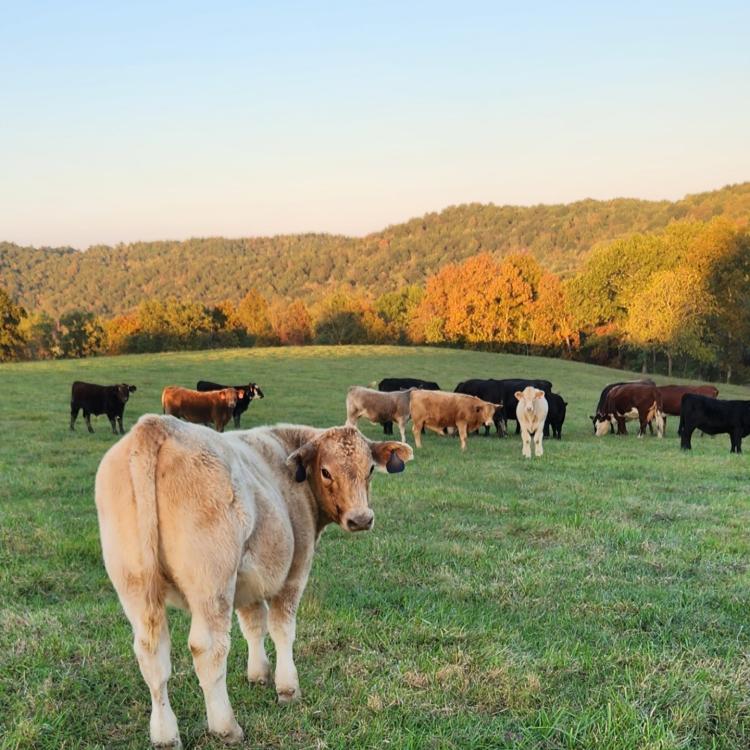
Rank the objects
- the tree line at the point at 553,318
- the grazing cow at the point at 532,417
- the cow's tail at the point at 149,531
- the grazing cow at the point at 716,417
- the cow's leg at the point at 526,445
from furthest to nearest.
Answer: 1. the tree line at the point at 553,318
2. the grazing cow at the point at 716,417
3. the grazing cow at the point at 532,417
4. the cow's leg at the point at 526,445
5. the cow's tail at the point at 149,531

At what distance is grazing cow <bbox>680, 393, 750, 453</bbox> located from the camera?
18.0 m

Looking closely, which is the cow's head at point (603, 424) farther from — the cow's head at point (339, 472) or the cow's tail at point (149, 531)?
the cow's tail at point (149, 531)

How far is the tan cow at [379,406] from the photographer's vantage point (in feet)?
63.3

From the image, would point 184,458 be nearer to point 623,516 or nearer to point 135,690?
point 135,690

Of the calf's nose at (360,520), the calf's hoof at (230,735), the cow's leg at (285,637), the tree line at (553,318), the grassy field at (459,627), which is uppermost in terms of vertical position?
the tree line at (553,318)

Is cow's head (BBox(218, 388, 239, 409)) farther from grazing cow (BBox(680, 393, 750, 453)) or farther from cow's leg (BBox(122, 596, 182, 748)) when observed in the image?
cow's leg (BBox(122, 596, 182, 748))

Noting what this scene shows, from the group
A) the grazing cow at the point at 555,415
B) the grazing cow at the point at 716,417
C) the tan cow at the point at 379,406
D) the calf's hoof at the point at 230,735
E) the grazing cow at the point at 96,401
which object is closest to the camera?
the calf's hoof at the point at 230,735

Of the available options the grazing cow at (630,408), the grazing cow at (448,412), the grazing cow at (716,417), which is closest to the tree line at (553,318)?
the grazing cow at (630,408)

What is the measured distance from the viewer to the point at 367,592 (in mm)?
6074

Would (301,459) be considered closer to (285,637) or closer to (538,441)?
(285,637)

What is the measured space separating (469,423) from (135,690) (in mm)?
14785

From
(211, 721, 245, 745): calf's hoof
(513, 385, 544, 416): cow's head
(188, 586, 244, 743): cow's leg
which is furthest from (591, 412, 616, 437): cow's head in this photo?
(188, 586, 244, 743): cow's leg

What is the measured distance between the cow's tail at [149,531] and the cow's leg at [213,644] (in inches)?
7.3

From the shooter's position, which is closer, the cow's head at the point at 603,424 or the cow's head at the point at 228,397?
the cow's head at the point at 228,397
